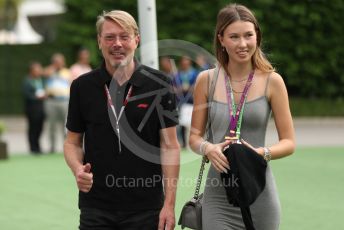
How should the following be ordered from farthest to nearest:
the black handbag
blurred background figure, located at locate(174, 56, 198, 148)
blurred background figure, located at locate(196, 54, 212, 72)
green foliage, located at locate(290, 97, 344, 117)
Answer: green foliage, located at locate(290, 97, 344, 117), blurred background figure, located at locate(174, 56, 198, 148), blurred background figure, located at locate(196, 54, 212, 72), the black handbag

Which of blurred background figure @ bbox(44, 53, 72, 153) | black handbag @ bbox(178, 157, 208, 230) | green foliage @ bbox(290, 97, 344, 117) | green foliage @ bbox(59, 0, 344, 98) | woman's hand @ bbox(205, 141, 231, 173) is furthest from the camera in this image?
green foliage @ bbox(290, 97, 344, 117)

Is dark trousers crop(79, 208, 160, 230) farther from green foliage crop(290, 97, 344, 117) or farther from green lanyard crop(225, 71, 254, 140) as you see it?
green foliage crop(290, 97, 344, 117)

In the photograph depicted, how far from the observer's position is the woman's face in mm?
4504

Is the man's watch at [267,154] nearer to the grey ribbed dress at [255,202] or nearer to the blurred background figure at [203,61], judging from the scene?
the grey ribbed dress at [255,202]

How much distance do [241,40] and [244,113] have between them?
1.31 ft

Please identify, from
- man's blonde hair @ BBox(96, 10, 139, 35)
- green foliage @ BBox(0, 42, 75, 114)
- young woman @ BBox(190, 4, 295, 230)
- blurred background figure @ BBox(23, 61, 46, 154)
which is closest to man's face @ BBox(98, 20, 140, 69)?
man's blonde hair @ BBox(96, 10, 139, 35)

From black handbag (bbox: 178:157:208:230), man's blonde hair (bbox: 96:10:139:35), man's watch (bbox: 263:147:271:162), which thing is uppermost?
man's blonde hair (bbox: 96:10:139:35)

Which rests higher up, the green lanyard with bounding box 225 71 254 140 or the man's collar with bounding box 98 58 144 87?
the man's collar with bounding box 98 58 144 87

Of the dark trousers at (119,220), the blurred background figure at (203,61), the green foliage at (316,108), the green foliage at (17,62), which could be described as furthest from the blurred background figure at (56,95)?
the dark trousers at (119,220)

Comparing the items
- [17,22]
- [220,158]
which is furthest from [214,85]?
[17,22]

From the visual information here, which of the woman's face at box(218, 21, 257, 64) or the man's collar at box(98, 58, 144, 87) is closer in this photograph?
the man's collar at box(98, 58, 144, 87)

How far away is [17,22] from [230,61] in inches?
1248

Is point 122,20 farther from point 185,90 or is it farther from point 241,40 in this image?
point 185,90

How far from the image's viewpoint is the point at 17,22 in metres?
35.4
